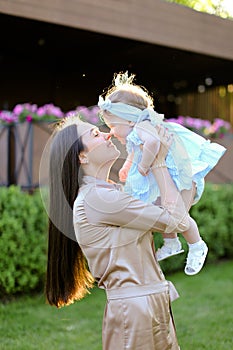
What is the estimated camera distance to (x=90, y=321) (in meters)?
4.66

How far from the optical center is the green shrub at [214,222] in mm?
6746

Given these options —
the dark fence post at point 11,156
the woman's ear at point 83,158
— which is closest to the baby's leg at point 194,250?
the woman's ear at point 83,158


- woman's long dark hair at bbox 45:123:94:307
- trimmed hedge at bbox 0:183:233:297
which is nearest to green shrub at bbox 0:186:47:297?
trimmed hedge at bbox 0:183:233:297

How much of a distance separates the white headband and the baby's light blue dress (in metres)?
0.05

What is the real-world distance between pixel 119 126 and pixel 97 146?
12 centimetres

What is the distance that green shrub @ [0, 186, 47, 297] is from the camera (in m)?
5.09

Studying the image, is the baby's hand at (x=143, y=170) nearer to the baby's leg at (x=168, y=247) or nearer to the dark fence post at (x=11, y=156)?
the baby's leg at (x=168, y=247)

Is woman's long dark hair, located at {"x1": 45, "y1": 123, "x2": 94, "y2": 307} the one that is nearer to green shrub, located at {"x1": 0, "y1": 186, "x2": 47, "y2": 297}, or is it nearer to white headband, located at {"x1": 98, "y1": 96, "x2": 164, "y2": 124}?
white headband, located at {"x1": 98, "y1": 96, "x2": 164, "y2": 124}

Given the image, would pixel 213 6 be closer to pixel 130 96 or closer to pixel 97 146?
pixel 130 96

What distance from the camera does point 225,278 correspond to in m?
6.24

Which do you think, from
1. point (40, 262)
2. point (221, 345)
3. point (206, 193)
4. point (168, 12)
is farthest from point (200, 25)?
point (221, 345)

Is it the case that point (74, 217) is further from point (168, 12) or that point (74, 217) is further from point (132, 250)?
point (168, 12)

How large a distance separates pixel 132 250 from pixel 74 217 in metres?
0.24

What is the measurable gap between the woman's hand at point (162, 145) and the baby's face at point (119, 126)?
117mm
